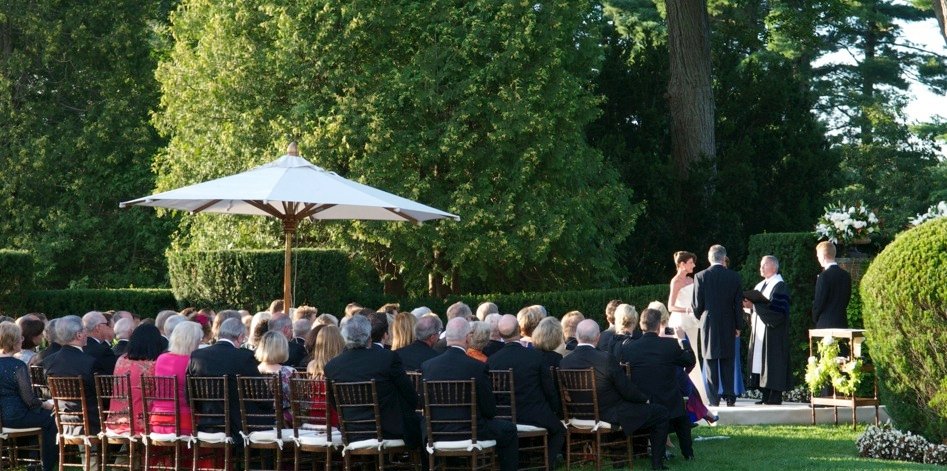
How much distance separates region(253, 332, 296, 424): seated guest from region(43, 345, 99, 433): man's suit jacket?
4.88 feet

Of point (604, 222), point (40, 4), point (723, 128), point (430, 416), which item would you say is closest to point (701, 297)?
point (430, 416)

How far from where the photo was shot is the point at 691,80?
26688 millimetres

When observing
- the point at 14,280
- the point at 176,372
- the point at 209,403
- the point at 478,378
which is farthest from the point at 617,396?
the point at 14,280

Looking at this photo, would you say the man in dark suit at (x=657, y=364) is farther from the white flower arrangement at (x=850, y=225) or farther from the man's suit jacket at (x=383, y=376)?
the white flower arrangement at (x=850, y=225)

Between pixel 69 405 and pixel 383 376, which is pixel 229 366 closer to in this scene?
pixel 383 376

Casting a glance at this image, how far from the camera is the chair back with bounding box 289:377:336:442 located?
31.8 feet

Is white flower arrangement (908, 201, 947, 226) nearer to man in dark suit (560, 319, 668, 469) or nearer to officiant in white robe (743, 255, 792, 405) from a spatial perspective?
officiant in white robe (743, 255, 792, 405)

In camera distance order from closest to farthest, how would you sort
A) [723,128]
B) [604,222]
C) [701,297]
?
[701,297]
[604,222]
[723,128]

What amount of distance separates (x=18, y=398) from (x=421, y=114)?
43.3 feet

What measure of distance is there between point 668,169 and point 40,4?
48.6 feet

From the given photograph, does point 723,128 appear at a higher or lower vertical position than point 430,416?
higher

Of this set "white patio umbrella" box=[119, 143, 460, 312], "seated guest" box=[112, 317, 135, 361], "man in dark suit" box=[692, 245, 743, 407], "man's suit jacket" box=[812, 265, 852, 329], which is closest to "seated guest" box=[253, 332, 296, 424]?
"seated guest" box=[112, 317, 135, 361]

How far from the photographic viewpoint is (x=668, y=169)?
88.2 ft

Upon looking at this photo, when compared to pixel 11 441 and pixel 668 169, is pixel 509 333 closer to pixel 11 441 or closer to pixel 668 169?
pixel 11 441
